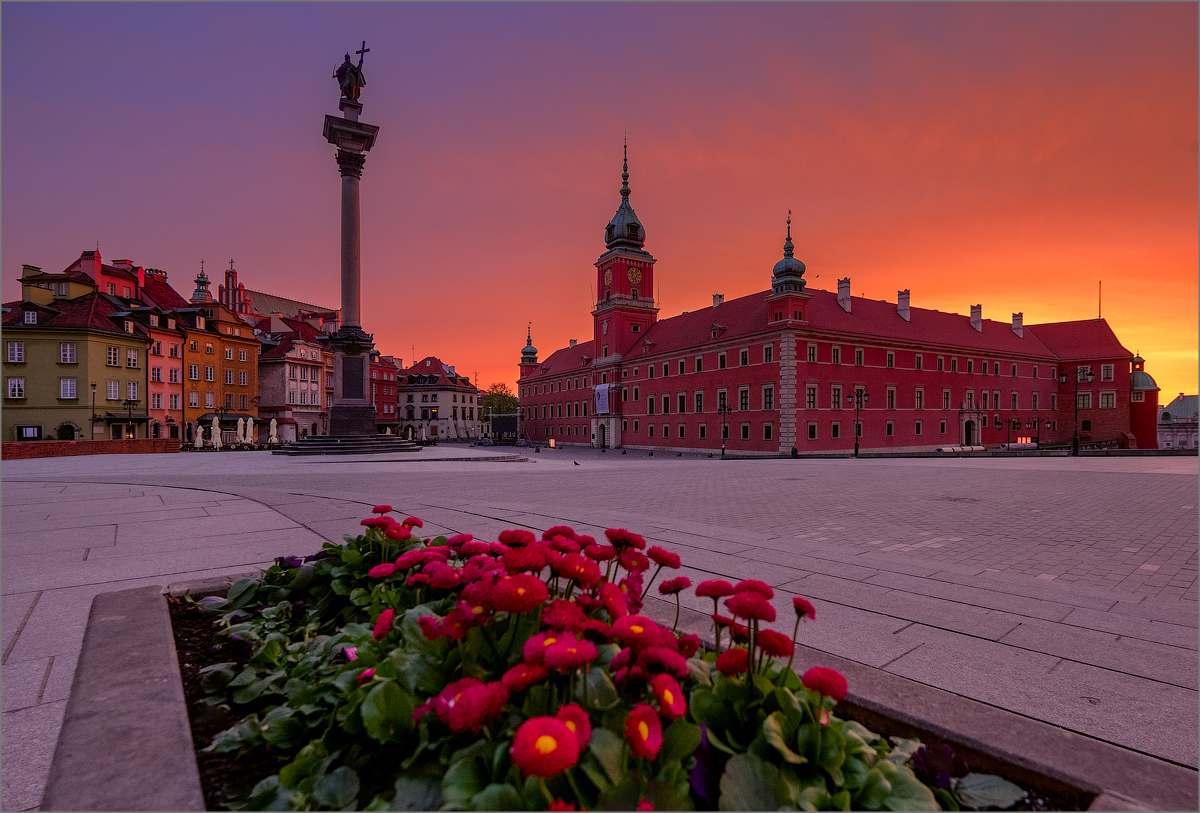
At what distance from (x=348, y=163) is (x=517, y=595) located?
35.6 meters

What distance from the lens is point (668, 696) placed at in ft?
5.09

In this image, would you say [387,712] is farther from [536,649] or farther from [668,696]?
[668,696]

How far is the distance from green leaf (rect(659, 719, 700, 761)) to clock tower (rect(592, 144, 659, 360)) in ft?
199

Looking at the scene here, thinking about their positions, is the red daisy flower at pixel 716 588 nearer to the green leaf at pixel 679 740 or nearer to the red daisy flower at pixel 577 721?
the green leaf at pixel 679 740

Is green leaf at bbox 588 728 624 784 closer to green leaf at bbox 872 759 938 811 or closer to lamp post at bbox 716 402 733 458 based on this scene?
green leaf at bbox 872 759 938 811

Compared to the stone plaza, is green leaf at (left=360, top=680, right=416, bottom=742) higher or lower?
higher

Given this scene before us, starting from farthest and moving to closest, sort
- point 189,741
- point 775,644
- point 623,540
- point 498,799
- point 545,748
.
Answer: point 623,540 → point 775,644 → point 189,741 → point 498,799 → point 545,748

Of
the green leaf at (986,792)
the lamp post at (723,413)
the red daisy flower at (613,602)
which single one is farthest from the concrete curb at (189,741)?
the lamp post at (723,413)

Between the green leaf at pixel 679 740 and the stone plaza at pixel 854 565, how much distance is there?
120 centimetres

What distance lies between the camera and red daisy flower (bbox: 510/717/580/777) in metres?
1.24

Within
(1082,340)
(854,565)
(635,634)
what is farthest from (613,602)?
(1082,340)

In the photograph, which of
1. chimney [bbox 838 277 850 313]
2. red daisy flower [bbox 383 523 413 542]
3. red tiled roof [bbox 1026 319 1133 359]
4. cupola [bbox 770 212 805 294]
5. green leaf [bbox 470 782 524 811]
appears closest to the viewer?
green leaf [bbox 470 782 524 811]

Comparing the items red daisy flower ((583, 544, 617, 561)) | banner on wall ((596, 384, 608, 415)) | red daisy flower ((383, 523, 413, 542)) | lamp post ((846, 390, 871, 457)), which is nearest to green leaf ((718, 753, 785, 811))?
red daisy flower ((583, 544, 617, 561))

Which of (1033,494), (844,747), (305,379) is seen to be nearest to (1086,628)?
(844,747)
